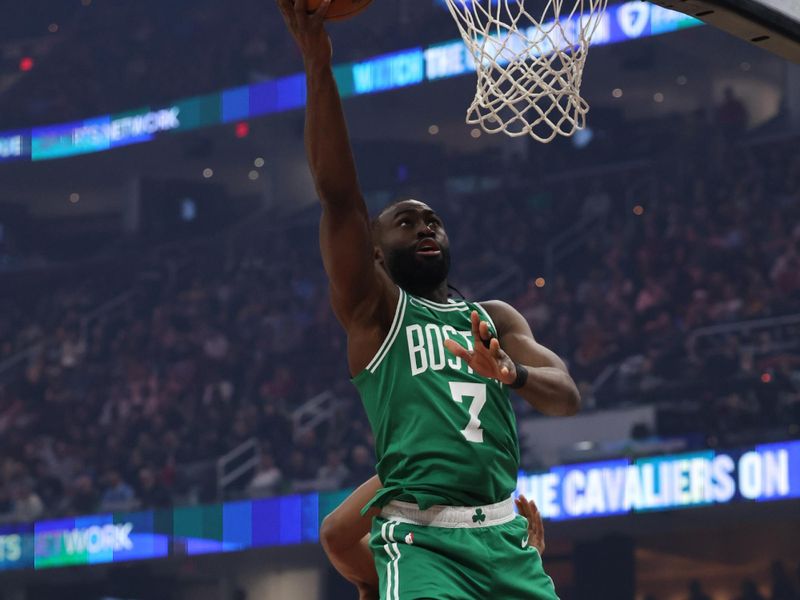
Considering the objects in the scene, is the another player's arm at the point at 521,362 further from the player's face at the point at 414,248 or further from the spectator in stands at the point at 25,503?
the spectator in stands at the point at 25,503

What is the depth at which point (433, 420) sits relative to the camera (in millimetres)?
3545

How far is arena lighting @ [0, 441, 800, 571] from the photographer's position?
1241 centimetres

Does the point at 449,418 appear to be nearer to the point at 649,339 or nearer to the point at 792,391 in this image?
the point at 792,391

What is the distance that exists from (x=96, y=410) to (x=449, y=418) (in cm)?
1581

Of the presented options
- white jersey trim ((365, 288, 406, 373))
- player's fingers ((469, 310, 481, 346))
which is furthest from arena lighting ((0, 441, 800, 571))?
player's fingers ((469, 310, 481, 346))

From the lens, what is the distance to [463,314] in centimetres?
380

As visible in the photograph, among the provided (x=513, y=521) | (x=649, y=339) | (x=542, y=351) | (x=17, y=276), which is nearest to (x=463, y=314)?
(x=542, y=351)

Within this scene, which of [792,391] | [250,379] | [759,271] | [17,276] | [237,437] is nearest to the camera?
[792,391]

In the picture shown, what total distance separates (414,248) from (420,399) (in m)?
0.44

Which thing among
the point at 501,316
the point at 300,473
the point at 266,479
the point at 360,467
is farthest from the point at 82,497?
the point at 501,316

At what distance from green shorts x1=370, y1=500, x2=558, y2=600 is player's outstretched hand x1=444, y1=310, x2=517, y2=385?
0.46 m

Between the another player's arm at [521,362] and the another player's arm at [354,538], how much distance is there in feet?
3.05

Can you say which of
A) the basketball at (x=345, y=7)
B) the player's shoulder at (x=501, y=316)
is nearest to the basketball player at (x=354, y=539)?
the player's shoulder at (x=501, y=316)

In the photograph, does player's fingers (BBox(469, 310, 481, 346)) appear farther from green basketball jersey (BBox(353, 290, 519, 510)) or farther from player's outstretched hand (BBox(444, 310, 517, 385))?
green basketball jersey (BBox(353, 290, 519, 510))
